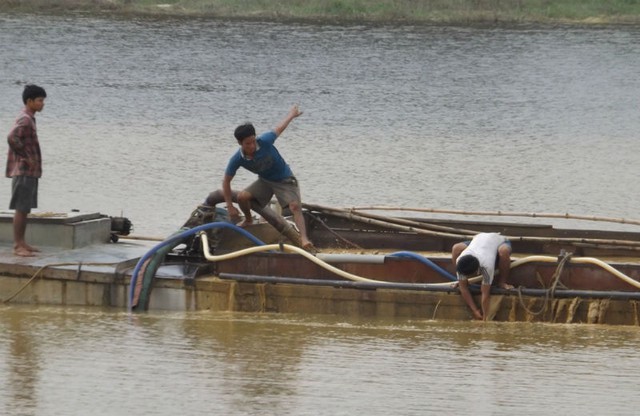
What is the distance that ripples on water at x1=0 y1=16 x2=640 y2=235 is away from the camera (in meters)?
21.1

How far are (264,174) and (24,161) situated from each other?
6.84 feet

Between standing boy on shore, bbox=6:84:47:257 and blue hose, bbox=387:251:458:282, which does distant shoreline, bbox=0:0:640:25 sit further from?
blue hose, bbox=387:251:458:282

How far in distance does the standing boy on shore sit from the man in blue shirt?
5.48 ft

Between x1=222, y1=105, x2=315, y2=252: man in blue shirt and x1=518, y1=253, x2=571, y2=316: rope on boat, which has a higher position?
x1=222, y1=105, x2=315, y2=252: man in blue shirt

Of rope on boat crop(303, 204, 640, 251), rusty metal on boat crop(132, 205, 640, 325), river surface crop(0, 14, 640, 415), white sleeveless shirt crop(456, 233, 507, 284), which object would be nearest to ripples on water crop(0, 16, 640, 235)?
river surface crop(0, 14, 640, 415)

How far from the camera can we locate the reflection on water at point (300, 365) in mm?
9773

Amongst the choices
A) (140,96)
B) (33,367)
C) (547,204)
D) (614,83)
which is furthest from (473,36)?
(33,367)

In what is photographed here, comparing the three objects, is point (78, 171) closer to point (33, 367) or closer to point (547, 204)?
point (547, 204)

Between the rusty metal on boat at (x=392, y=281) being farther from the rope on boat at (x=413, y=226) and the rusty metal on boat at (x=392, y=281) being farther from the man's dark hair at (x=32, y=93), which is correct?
the man's dark hair at (x=32, y=93)

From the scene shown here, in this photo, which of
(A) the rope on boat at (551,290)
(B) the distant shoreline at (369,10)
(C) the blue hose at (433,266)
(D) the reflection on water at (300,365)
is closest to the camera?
(D) the reflection on water at (300,365)

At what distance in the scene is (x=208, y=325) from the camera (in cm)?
1192

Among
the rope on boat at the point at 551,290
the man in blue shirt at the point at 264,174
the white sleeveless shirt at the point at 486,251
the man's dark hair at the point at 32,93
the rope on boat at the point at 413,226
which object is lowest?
the rope on boat at the point at 551,290

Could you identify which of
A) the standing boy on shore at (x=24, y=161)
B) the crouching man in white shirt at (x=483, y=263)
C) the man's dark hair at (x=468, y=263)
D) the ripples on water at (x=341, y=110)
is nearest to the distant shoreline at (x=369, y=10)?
the ripples on water at (x=341, y=110)

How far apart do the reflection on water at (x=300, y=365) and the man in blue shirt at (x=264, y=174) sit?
3.44 feet
